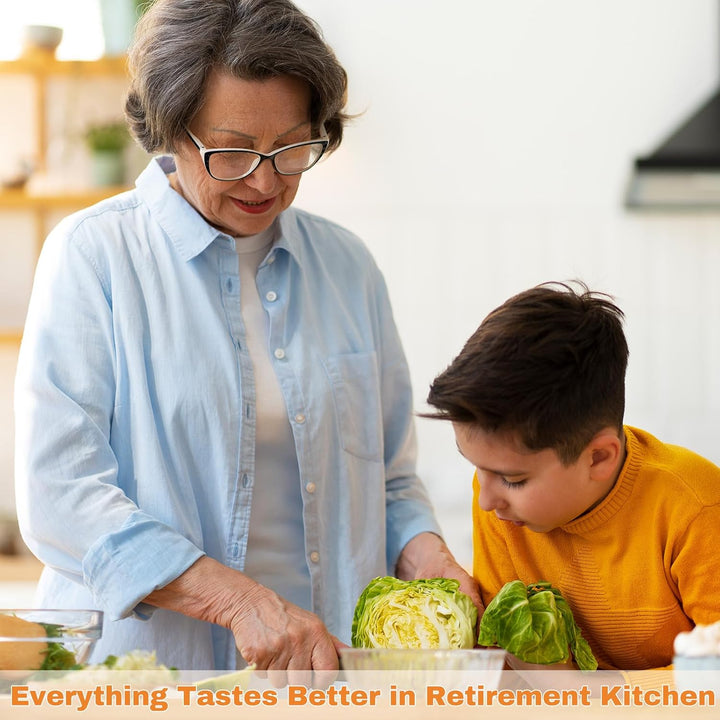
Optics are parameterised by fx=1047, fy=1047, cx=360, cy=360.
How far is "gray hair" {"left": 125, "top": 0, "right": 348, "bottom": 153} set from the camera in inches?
55.8

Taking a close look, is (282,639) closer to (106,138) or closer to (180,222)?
(180,222)

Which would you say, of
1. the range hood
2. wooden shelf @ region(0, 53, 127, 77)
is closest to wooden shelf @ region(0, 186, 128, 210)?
wooden shelf @ region(0, 53, 127, 77)

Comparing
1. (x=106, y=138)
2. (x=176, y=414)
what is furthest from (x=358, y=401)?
(x=106, y=138)

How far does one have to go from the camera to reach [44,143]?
12.8ft

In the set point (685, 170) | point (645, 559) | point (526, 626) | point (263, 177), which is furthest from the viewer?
point (685, 170)

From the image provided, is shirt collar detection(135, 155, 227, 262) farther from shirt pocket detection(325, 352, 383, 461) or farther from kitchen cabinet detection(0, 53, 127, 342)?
kitchen cabinet detection(0, 53, 127, 342)

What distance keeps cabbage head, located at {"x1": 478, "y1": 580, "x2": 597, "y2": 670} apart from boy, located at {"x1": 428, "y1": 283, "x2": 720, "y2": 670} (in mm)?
114

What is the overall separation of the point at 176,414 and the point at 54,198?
2.53 m

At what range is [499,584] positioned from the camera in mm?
1420

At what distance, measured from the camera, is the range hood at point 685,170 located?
348cm

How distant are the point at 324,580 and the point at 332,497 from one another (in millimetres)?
125

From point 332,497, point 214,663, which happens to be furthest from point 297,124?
point 214,663

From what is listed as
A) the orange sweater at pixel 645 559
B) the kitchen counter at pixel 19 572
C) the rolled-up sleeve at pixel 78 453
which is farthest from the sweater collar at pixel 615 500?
the kitchen counter at pixel 19 572

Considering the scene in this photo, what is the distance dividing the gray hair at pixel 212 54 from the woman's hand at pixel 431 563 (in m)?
0.65
